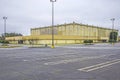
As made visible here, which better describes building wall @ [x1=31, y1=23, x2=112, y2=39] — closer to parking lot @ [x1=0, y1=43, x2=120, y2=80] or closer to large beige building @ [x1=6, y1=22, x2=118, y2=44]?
large beige building @ [x1=6, y1=22, x2=118, y2=44]

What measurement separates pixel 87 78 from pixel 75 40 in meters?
81.0

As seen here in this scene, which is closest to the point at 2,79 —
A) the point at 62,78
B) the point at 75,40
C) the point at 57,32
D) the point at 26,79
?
the point at 26,79

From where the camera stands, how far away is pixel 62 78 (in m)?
7.73

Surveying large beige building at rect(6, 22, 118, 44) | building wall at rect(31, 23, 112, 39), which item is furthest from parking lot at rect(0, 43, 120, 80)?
building wall at rect(31, 23, 112, 39)

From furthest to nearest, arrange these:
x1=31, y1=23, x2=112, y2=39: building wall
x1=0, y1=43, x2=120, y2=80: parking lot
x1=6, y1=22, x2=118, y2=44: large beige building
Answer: x1=31, y1=23, x2=112, y2=39: building wall, x1=6, y1=22, x2=118, y2=44: large beige building, x1=0, y1=43, x2=120, y2=80: parking lot

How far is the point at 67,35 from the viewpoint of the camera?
87750 mm

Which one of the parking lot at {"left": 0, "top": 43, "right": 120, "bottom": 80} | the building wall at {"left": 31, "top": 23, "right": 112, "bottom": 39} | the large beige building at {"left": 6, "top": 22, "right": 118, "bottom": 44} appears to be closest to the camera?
the parking lot at {"left": 0, "top": 43, "right": 120, "bottom": 80}

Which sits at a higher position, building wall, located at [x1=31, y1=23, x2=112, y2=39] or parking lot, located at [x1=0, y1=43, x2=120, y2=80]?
building wall, located at [x1=31, y1=23, x2=112, y2=39]

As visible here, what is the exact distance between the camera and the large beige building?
80.5 m

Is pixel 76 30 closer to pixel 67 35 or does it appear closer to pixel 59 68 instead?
pixel 67 35

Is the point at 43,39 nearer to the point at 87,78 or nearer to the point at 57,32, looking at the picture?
the point at 57,32

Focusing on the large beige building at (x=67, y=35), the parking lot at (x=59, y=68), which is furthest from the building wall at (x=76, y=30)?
the parking lot at (x=59, y=68)

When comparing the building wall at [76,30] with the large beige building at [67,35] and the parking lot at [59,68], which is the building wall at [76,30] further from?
the parking lot at [59,68]

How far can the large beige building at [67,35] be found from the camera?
80500mm
